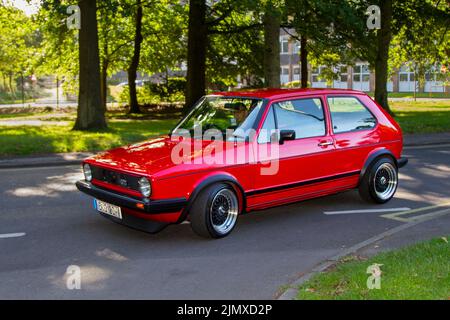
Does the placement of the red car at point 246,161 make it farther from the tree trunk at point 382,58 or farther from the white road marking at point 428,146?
the tree trunk at point 382,58

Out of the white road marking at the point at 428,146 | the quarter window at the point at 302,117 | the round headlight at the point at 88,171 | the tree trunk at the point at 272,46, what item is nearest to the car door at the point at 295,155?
the quarter window at the point at 302,117

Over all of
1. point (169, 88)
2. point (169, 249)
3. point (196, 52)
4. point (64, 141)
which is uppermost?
point (196, 52)

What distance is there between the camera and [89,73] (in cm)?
1839

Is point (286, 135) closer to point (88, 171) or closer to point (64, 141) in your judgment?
point (88, 171)

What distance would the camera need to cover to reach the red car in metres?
6.18

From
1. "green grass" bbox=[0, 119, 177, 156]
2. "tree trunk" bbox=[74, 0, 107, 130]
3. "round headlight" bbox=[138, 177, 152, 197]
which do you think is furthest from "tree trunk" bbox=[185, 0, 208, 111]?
"round headlight" bbox=[138, 177, 152, 197]

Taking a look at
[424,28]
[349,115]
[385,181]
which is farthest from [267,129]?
[424,28]

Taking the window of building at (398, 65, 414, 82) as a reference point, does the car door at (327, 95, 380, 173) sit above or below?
below

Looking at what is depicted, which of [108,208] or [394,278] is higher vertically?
[108,208]

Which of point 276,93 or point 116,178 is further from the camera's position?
point 276,93

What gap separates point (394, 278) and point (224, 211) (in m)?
2.36

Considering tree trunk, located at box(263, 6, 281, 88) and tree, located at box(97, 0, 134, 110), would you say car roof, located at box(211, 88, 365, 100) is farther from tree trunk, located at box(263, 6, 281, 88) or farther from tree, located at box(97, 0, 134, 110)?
tree, located at box(97, 0, 134, 110)

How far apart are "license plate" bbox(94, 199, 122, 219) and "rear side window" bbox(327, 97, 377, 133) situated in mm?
3202
